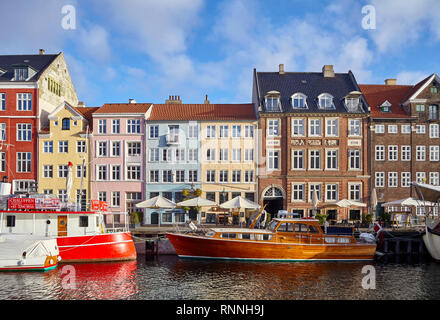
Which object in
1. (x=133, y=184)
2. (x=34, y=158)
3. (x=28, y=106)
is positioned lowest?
(x=133, y=184)

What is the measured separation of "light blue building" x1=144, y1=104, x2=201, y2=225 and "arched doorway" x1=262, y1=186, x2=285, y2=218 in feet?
24.2

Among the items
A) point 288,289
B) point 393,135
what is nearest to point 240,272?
point 288,289

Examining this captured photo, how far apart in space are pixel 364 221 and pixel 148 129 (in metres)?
23.8

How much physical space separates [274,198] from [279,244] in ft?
44.2

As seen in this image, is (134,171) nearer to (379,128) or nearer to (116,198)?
(116,198)

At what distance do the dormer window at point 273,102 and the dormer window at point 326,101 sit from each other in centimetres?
461

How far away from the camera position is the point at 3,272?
81.1 ft

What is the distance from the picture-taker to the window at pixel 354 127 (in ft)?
136

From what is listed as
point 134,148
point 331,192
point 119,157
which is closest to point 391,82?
point 331,192

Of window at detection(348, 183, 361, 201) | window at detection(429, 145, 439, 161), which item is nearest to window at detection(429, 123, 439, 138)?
window at detection(429, 145, 439, 161)

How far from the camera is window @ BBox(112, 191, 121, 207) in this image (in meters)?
40.7
